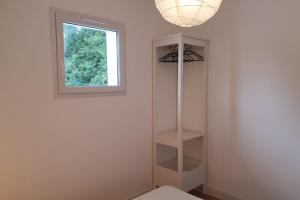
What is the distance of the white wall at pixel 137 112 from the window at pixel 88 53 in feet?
0.27

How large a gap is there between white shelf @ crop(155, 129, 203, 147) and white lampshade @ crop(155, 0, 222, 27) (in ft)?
4.76

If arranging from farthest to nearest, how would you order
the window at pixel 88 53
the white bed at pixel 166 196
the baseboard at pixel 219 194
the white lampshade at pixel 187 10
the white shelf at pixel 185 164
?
the white shelf at pixel 185 164, the baseboard at pixel 219 194, the window at pixel 88 53, the white bed at pixel 166 196, the white lampshade at pixel 187 10

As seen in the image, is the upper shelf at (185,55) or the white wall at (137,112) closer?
the white wall at (137,112)

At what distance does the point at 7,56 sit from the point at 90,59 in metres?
0.67

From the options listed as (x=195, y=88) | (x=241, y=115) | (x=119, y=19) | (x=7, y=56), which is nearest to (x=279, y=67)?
(x=241, y=115)

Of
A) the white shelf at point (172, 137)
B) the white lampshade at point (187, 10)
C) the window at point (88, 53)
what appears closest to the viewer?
the white lampshade at point (187, 10)

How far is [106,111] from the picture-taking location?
209 centimetres

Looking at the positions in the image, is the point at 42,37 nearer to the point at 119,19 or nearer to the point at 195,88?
the point at 119,19

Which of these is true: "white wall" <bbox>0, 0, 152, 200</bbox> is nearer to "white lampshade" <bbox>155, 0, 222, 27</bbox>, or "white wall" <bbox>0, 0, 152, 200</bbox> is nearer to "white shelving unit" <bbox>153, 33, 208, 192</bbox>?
"white shelving unit" <bbox>153, 33, 208, 192</bbox>

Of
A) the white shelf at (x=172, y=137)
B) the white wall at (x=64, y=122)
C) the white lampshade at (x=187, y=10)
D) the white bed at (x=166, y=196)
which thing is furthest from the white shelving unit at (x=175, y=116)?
the white lampshade at (x=187, y=10)

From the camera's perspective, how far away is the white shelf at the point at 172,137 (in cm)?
229

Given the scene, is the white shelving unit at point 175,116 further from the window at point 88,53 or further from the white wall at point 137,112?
the window at point 88,53

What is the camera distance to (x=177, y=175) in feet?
7.42

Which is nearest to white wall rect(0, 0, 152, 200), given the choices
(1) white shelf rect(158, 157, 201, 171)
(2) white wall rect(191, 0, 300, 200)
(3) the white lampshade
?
(1) white shelf rect(158, 157, 201, 171)
